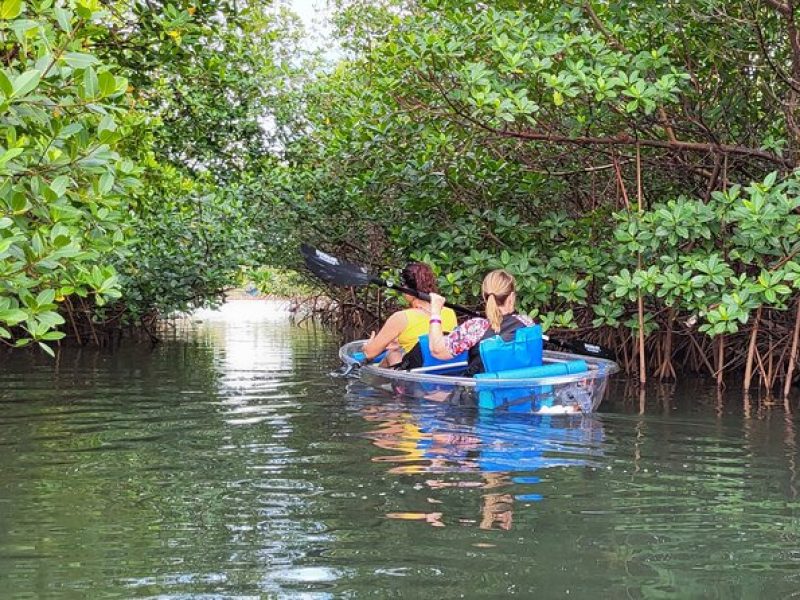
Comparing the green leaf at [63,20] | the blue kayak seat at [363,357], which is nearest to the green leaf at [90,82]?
the green leaf at [63,20]

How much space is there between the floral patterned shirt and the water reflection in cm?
51

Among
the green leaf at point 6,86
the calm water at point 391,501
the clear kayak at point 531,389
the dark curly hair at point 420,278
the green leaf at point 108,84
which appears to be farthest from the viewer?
→ the dark curly hair at point 420,278

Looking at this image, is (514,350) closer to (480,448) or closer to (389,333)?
(480,448)

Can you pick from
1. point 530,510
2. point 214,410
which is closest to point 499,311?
point 214,410

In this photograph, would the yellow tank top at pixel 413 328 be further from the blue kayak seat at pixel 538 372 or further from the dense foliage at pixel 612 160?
the blue kayak seat at pixel 538 372

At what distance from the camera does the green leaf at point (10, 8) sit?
323 centimetres

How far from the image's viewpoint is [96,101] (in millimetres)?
3924

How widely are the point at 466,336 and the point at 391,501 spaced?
10.1 ft

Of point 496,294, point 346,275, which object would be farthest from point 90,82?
point 346,275

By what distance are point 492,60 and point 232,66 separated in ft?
17.1

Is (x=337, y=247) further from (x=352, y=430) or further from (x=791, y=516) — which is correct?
(x=791, y=516)

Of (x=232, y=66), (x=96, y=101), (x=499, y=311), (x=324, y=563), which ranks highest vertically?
(x=232, y=66)

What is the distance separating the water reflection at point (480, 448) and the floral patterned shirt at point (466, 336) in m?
0.51

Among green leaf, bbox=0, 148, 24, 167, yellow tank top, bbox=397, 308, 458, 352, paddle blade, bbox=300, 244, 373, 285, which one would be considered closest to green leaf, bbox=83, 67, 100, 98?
green leaf, bbox=0, 148, 24, 167
